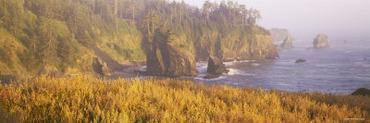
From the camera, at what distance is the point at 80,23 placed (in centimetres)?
5728

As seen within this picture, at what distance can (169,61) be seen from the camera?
48.8 metres

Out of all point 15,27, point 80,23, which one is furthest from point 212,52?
point 15,27

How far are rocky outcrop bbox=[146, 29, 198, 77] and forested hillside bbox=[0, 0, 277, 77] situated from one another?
2.63 m

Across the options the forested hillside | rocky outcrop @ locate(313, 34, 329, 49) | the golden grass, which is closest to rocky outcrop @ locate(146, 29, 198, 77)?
the forested hillside

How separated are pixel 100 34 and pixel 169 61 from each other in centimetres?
2742

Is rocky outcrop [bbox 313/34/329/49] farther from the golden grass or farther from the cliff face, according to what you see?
the golden grass

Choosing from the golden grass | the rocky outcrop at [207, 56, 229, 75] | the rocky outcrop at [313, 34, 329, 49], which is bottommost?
the rocky outcrop at [207, 56, 229, 75]

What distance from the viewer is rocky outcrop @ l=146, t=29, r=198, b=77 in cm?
4788

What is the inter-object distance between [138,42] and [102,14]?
56.5ft

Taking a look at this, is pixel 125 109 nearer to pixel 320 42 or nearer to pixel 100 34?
pixel 100 34

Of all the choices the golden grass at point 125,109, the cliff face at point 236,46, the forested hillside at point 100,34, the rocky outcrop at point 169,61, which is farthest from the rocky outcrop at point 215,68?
the golden grass at point 125,109

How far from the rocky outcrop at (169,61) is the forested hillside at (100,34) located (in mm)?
2630

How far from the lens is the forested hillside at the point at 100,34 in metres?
37.5

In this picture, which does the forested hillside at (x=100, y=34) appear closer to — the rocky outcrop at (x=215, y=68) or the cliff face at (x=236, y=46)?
the cliff face at (x=236, y=46)
